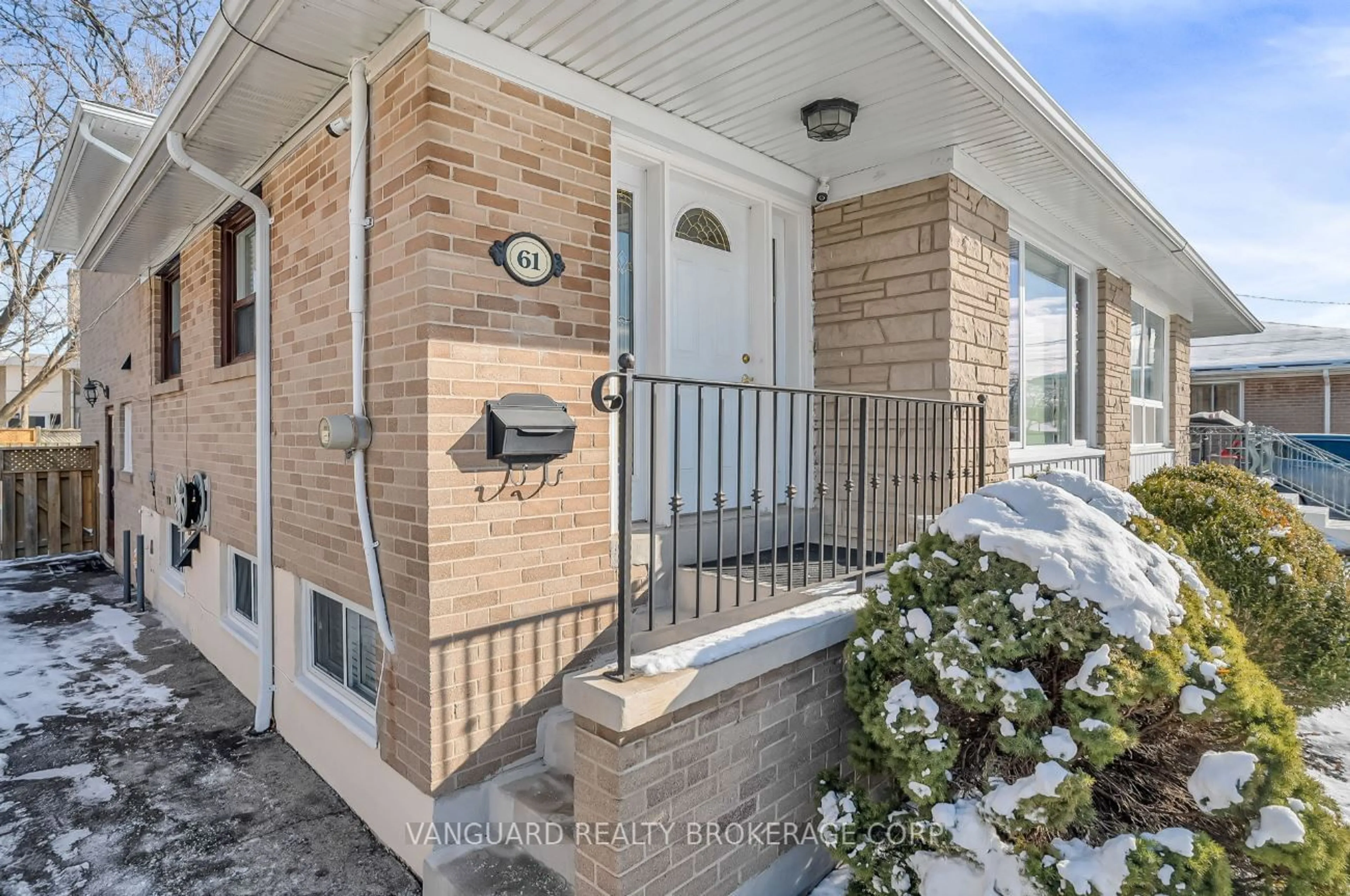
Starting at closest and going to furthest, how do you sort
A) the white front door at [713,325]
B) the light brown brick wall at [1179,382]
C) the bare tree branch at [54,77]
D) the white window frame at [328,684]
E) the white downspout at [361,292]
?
1. the white downspout at [361,292]
2. the white window frame at [328,684]
3. the white front door at [713,325]
4. the light brown brick wall at [1179,382]
5. the bare tree branch at [54,77]

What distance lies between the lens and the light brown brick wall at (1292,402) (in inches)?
574

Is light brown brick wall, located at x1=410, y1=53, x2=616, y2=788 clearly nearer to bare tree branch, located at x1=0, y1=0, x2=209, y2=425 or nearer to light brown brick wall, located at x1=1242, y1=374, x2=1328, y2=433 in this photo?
bare tree branch, located at x1=0, y1=0, x2=209, y2=425

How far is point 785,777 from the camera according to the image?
95.1 inches

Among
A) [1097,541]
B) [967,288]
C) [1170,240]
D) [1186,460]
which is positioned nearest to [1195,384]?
[1186,460]

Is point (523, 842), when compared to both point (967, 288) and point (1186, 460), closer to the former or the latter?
point (967, 288)

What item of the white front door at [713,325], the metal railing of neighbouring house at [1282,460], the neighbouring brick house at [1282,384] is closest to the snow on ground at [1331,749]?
the white front door at [713,325]

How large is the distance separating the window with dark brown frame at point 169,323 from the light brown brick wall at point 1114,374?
797 cm

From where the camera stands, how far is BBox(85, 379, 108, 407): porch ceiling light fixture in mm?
8609

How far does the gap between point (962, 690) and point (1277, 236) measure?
27.2 meters

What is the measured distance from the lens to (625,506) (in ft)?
6.59

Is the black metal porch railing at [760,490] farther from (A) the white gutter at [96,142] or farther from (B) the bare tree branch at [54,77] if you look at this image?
(B) the bare tree branch at [54,77]

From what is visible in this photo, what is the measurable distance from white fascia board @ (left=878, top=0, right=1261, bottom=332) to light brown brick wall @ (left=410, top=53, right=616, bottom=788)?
1373mm

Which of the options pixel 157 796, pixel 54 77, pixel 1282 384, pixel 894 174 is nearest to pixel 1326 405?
pixel 1282 384

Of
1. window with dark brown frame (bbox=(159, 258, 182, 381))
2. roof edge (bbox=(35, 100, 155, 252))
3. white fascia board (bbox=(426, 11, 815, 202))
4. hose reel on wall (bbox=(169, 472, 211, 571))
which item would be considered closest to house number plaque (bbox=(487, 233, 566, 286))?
white fascia board (bbox=(426, 11, 815, 202))
